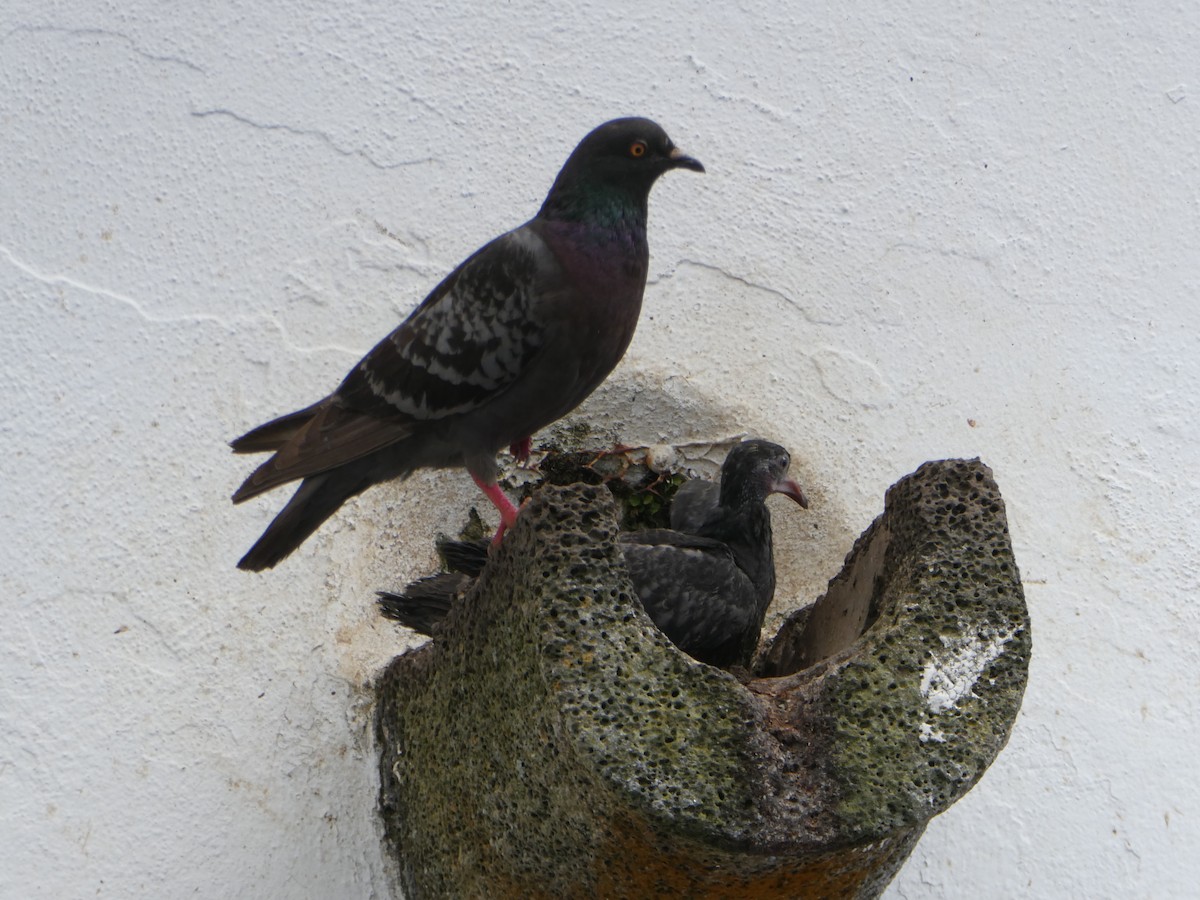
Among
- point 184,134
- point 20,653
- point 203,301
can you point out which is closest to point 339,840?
point 20,653

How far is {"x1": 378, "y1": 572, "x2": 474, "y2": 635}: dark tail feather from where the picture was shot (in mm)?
3191

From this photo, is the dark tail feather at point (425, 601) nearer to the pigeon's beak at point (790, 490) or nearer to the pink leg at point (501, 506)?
the pink leg at point (501, 506)

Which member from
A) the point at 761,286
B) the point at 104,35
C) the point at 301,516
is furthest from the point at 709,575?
the point at 104,35

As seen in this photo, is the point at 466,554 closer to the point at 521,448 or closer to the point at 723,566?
the point at 521,448

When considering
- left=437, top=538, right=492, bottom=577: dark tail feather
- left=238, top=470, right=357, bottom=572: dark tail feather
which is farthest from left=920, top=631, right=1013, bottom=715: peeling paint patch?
left=238, top=470, right=357, bottom=572: dark tail feather

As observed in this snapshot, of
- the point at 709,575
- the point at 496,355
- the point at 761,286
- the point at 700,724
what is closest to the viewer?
the point at 700,724

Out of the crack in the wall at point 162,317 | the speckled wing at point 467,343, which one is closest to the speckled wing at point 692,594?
the speckled wing at point 467,343

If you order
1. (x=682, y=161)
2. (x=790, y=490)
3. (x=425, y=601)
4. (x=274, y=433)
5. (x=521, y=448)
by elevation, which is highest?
(x=682, y=161)

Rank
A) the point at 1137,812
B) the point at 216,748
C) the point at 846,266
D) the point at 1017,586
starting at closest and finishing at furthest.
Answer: the point at 1017,586
the point at 216,748
the point at 1137,812
the point at 846,266

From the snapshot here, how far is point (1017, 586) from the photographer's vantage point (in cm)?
279

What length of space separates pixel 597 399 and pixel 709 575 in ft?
2.67

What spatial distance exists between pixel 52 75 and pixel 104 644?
1528 millimetres

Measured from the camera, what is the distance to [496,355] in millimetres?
3064

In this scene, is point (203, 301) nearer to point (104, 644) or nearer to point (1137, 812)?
point (104, 644)
